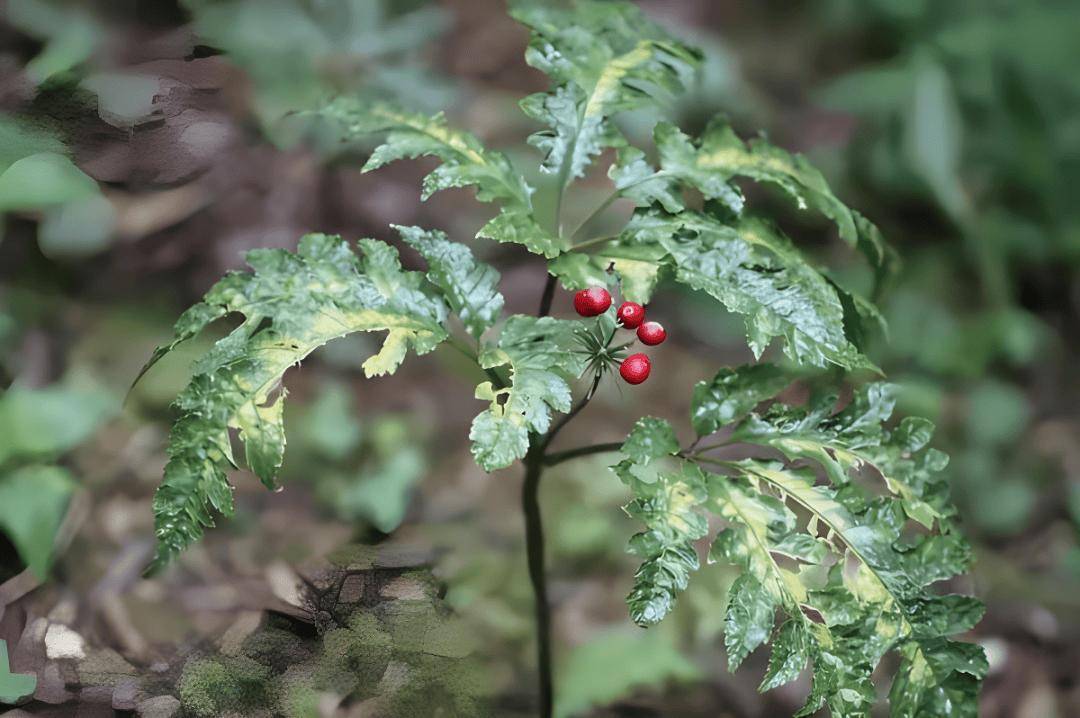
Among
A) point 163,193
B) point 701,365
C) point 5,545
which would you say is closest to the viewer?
point 5,545

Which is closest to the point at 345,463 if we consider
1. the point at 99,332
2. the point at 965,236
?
the point at 99,332

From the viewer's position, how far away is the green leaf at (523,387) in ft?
3.79

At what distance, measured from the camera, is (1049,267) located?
2895 mm

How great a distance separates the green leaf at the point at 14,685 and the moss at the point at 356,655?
0.49 meters

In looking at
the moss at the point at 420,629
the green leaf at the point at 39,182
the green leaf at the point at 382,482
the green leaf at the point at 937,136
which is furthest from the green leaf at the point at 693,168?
the green leaf at the point at 937,136

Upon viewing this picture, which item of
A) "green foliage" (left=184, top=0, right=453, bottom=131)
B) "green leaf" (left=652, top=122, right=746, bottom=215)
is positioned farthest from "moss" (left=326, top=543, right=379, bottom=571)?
"green foliage" (left=184, top=0, right=453, bottom=131)

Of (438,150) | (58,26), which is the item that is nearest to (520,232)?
(438,150)

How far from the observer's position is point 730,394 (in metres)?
1.37

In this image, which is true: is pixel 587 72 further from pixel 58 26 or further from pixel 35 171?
pixel 58 26

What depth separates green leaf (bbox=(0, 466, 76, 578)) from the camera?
1805 millimetres

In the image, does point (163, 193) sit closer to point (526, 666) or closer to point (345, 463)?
point (345, 463)

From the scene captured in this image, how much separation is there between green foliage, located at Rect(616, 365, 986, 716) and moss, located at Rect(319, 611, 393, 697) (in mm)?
532

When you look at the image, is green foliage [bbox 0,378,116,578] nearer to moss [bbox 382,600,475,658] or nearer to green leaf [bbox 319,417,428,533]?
green leaf [bbox 319,417,428,533]

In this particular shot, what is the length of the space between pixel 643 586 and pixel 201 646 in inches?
34.0
